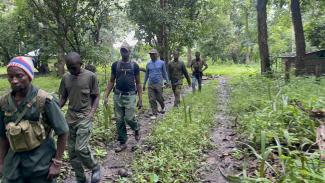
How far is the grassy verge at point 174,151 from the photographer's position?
19.9 ft

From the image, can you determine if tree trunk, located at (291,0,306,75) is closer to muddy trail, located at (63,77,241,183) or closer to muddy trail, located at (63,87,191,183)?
muddy trail, located at (63,77,241,183)

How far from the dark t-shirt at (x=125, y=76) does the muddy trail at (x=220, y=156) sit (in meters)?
2.07

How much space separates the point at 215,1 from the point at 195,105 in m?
20.6

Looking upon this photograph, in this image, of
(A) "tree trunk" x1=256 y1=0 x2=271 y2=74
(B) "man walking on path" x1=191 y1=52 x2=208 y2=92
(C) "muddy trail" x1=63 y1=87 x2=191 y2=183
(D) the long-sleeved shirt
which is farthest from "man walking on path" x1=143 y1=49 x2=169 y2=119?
(A) "tree trunk" x1=256 y1=0 x2=271 y2=74

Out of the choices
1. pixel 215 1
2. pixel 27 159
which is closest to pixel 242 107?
pixel 27 159

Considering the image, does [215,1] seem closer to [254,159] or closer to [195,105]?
[195,105]

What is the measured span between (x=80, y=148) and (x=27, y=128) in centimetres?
226

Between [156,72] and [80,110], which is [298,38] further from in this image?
[80,110]

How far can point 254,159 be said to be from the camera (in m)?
6.60

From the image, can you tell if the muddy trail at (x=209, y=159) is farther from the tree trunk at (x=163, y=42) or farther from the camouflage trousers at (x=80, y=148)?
the tree trunk at (x=163, y=42)

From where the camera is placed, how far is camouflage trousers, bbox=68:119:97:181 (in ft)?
19.1

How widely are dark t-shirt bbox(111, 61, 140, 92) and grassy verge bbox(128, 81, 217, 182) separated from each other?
3.82 ft

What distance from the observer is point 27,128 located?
357cm

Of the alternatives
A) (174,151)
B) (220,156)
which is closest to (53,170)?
(174,151)
